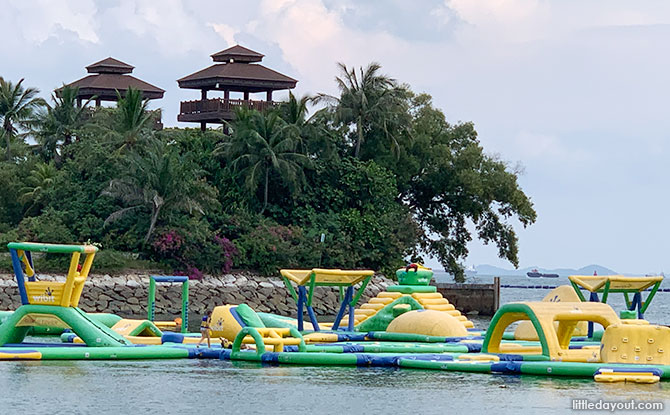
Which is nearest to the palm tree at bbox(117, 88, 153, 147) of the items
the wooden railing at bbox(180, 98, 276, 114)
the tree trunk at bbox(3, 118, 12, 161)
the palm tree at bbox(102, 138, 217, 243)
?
the palm tree at bbox(102, 138, 217, 243)

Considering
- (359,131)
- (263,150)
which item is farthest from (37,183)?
(359,131)

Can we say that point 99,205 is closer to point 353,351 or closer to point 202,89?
point 202,89

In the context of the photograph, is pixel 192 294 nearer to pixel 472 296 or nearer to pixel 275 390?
pixel 472 296

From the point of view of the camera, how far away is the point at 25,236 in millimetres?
63531

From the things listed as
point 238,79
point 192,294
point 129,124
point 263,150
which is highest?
point 238,79

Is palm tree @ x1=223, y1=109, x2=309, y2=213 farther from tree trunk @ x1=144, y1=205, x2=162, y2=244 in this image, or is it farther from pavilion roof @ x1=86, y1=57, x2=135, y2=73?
pavilion roof @ x1=86, y1=57, x2=135, y2=73

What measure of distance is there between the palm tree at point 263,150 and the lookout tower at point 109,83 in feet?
39.9

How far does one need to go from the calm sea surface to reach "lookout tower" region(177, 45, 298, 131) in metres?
46.7

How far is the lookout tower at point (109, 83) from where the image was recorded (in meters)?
79.7

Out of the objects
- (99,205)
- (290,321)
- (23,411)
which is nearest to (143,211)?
(99,205)

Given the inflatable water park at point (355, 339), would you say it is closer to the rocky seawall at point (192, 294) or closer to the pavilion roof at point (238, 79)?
the rocky seawall at point (192, 294)

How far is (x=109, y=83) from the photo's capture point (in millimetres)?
80375

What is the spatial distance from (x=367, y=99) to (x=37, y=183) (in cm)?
1855

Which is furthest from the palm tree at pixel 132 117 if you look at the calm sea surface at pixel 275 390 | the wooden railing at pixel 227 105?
the calm sea surface at pixel 275 390
